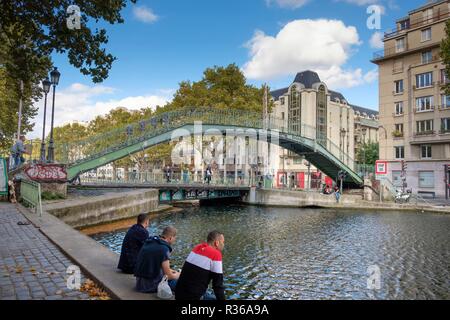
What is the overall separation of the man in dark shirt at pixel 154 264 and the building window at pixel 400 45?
151 ft

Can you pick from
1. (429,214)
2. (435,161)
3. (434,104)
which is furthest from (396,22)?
(429,214)

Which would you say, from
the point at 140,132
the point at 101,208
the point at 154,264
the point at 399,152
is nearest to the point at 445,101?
the point at 399,152

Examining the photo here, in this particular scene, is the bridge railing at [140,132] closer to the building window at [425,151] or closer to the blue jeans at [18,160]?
the blue jeans at [18,160]

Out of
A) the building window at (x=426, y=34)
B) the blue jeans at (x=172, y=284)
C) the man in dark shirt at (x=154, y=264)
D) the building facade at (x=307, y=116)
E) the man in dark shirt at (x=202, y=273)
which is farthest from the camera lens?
the building facade at (x=307, y=116)

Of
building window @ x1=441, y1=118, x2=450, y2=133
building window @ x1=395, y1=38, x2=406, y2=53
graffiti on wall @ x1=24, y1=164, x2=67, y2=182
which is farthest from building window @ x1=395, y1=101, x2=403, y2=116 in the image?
graffiti on wall @ x1=24, y1=164, x2=67, y2=182

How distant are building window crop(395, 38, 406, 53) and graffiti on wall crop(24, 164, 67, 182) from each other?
40605 mm

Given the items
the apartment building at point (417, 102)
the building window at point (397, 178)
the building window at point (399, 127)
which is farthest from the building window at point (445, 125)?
the building window at point (397, 178)

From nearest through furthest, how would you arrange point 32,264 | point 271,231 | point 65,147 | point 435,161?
point 32,264
point 271,231
point 65,147
point 435,161

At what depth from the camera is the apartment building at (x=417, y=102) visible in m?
38.4

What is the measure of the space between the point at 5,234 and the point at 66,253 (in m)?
3.18

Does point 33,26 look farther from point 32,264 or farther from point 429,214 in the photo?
point 429,214

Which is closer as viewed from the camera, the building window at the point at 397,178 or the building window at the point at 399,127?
the building window at the point at 397,178
